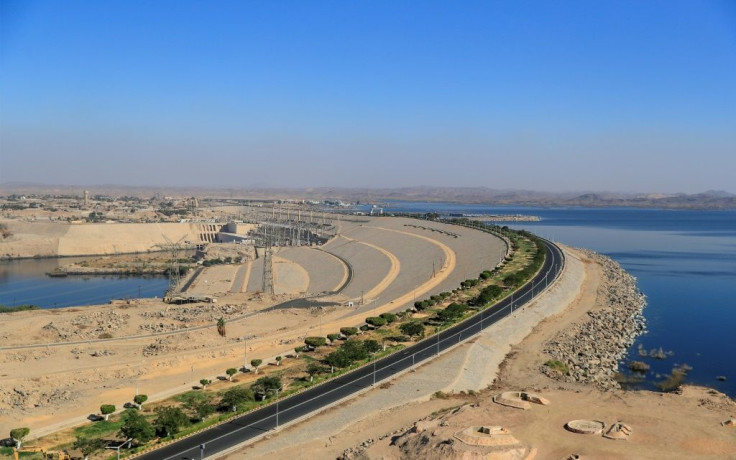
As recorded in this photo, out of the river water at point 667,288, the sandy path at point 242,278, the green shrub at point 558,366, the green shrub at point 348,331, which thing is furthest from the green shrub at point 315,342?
the sandy path at point 242,278

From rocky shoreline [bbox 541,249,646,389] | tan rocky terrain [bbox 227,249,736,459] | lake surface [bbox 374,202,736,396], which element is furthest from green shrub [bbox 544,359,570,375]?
lake surface [bbox 374,202,736,396]

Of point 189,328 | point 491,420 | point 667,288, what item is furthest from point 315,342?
point 667,288

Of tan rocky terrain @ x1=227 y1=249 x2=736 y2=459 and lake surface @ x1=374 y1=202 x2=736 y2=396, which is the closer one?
tan rocky terrain @ x1=227 y1=249 x2=736 y2=459

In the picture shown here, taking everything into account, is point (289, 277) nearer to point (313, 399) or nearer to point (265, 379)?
point (265, 379)

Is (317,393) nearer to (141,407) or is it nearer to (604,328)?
(141,407)

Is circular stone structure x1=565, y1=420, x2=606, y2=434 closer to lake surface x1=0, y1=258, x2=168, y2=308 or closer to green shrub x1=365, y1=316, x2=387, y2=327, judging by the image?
green shrub x1=365, y1=316, x2=387, y2=327
